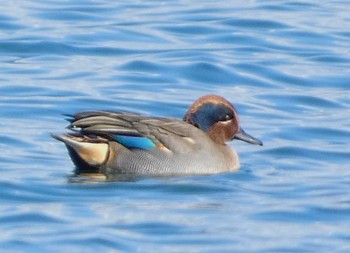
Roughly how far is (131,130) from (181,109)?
2866mm

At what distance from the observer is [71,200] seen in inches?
430

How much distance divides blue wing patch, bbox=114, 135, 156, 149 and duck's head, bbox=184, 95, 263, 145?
2.04 ft

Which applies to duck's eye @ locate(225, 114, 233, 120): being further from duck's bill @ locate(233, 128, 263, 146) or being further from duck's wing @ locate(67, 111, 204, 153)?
duck's wing @ locate(67, 111, 204, 153)

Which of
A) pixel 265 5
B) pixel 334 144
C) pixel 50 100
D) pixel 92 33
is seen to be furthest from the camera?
pixel 265 5

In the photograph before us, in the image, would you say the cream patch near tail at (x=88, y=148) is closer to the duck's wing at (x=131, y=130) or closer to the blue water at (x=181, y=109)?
the duck's wing at (x=131, y=130)

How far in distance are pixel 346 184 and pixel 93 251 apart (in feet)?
9.63

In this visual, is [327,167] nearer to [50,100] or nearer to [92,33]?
[50,100]

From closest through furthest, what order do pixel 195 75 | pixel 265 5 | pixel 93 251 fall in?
pixel 93 251
pixel 195 75
pixel 265 5

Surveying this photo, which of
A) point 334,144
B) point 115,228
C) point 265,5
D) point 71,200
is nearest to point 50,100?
point 334,144

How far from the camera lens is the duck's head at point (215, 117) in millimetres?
12453

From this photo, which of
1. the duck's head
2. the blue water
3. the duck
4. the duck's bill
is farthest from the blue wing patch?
the duck's bill

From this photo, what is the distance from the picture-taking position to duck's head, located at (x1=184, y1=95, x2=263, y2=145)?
12453 mm

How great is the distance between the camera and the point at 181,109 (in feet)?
48.6

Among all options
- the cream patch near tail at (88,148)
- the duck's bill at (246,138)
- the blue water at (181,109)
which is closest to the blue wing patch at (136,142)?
the cream patch near tail at (88,148)
